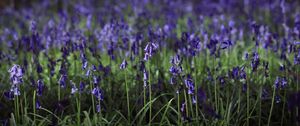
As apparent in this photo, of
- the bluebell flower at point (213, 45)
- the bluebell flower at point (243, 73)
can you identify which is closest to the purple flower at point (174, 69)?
the bluebell flower at point (243, 73)

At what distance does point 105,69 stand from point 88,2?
19.4ft

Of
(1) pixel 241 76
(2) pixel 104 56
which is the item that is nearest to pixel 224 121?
(1) pixel 241 76

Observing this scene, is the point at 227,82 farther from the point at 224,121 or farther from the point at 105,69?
the point at 105,69

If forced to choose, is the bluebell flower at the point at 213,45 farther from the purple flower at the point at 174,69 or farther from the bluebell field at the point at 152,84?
the purple flower at the point at 174,69

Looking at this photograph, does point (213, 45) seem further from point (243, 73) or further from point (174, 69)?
point (174, 69)

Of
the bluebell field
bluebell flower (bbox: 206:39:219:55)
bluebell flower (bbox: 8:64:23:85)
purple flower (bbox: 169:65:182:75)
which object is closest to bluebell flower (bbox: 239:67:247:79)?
the bluebell field

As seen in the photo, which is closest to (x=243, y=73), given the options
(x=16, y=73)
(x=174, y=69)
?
(x=174, y=69)

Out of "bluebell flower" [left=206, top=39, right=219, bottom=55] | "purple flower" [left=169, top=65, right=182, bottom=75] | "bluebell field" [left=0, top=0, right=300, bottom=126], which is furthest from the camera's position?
"bluebell flower" [left=206, top=39, right=219, bottom=55]

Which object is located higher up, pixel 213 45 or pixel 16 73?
pixel 213 45

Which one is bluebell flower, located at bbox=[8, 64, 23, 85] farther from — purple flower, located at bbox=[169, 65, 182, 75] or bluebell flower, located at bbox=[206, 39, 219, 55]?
bluebell flower, located at bbox=[206, 39, 219, 55]

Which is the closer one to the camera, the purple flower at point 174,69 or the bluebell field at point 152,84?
the purple flower at point 174,69

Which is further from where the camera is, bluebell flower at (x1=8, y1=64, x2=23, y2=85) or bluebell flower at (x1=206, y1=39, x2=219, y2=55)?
bluebell flower at (x1=206, y1=39, x2=219, y2=55)

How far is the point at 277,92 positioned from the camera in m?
3.81

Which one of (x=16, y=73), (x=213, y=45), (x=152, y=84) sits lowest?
(x=152, y=84)
